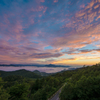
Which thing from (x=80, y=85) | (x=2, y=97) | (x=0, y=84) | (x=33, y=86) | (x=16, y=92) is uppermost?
(x=80, y=85)

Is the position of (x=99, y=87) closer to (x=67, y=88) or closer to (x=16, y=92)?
(x=67, y=88)

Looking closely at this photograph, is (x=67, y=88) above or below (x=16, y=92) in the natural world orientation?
above

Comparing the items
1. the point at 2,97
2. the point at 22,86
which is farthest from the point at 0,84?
the point at 22,86

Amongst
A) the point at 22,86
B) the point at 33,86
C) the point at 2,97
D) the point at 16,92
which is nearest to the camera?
the point at 2,97

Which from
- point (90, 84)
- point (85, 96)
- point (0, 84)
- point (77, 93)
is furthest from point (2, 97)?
point (90, 84)

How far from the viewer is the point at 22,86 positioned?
16078mm

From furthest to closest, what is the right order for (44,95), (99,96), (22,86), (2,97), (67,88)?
(44,95) < (22,86) < (2,97) < (67,88) < (99,96)

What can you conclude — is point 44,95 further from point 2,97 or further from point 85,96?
point 85,96

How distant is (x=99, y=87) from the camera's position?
6.46m

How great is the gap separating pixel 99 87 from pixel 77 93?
6.69 feet

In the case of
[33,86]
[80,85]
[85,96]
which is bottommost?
[33,86]

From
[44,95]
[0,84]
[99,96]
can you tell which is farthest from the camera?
[44,95]

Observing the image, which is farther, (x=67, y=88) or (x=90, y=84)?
(x=67, y=88)

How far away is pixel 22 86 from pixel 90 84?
1449 centimetres
